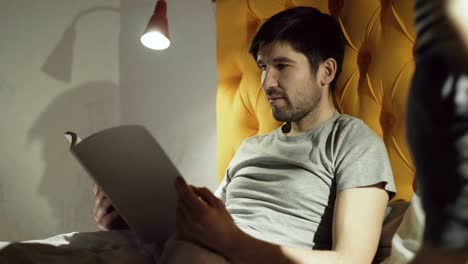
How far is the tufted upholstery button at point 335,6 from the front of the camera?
122cm

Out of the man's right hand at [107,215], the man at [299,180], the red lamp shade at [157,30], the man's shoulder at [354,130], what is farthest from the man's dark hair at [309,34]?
→ the man's right hand at [107,215]

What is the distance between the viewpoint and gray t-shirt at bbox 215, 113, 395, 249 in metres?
0.88

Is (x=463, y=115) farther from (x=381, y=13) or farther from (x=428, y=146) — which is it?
(x=381, y=13)

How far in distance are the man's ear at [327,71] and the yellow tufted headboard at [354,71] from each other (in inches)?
1.5

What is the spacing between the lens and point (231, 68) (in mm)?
1367

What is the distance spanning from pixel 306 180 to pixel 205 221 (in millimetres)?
347

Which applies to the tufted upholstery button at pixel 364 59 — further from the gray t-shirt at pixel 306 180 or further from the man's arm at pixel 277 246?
the man's arm at pixel 277 246

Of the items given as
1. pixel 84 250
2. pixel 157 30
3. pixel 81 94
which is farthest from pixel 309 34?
pixel 81 94

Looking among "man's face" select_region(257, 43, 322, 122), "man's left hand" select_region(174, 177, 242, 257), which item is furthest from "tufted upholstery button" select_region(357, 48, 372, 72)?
"man's left hand" select_region(174, 177, 242, 257)

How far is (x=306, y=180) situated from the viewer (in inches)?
37.7

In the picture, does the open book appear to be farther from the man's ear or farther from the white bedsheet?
the man's ear

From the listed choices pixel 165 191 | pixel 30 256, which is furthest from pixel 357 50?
pixel 30 256

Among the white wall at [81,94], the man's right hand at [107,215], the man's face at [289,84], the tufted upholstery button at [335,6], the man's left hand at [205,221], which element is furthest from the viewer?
the white wall at [81,94]

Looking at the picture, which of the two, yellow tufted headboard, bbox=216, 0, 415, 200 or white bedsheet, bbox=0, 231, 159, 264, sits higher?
yellow tufted headboard, bbox=216, 0, 415, 200
